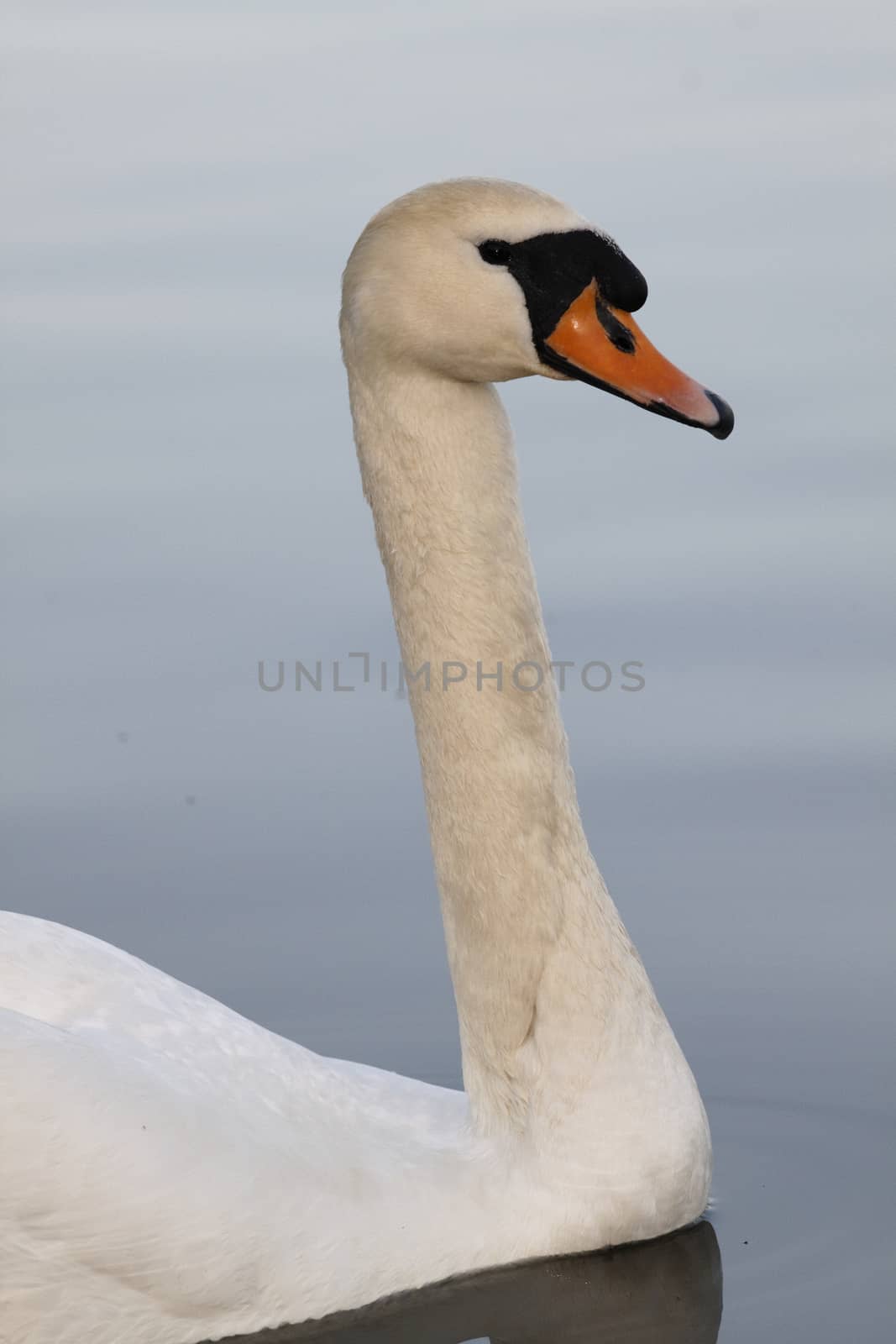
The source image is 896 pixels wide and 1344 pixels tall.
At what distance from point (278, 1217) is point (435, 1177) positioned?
1.37 feet

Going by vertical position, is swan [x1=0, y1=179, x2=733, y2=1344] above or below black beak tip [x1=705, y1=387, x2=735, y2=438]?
below

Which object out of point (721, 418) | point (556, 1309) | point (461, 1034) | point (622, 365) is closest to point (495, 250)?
point (622, 365)

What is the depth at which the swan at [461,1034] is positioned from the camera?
4.68 meters

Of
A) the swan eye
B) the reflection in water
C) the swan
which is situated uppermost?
the swan eye

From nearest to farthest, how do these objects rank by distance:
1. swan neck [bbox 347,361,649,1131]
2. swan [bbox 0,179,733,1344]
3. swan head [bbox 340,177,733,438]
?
swan [bbox 0,179,733,1344]
swan head [bbox 340,177,733,438]
swan neck [bbox 347,361,649,1131]

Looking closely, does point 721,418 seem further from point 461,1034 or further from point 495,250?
point 461,1034

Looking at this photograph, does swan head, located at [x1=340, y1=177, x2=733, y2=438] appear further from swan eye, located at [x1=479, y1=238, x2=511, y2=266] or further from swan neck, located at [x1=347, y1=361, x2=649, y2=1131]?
swan neck, located at [x1=347, y1=361, x2=649, y2=1131]

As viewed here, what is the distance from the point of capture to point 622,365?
199 inches

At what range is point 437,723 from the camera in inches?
211

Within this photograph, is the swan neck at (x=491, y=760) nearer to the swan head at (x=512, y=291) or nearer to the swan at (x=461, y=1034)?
the swan at (x=461, y=1034)

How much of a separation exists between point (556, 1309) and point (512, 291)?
6.60ft

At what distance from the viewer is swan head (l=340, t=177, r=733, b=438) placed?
500 centimetres

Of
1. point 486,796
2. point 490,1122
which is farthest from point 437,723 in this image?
point 490,1122

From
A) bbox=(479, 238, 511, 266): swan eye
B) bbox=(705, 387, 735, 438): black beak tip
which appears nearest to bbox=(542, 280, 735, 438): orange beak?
bbox=(705, 387, 735, 438): black beak tip
